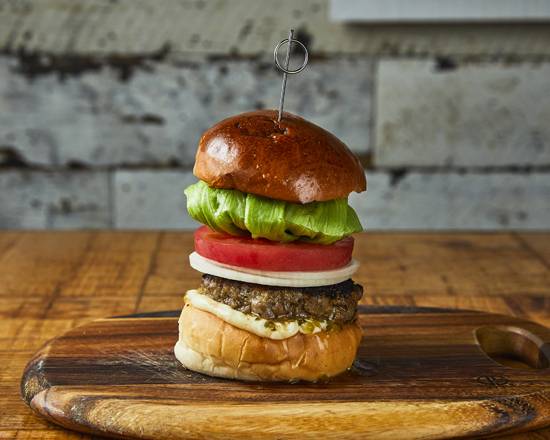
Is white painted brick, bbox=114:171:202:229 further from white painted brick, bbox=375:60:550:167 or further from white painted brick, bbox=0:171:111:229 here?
white painted brick, bbox=375:60:550:167

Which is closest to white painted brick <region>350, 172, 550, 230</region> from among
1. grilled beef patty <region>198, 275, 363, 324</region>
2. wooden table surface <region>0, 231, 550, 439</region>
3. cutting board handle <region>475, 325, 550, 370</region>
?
A: wooden table surface <region>0, 231, 550, 439</region>

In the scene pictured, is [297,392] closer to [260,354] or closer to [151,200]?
[260,354]

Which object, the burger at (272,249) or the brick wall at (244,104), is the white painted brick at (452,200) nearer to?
the brick wall at (244,104)

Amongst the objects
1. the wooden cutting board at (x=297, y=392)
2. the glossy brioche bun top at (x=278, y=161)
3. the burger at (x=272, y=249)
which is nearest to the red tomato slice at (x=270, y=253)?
the burger at (x=272, y=249)

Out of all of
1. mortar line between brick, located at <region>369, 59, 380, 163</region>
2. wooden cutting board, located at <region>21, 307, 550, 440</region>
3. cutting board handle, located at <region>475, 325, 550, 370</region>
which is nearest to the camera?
wooden cutting board, located at <region>21, 307, 550, 440</region>

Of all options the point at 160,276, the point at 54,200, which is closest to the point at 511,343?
the point at 160,276

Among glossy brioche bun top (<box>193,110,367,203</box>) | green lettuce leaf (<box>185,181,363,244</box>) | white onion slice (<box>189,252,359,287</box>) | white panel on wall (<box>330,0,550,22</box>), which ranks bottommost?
white onion slice (<box>189,252,359,287</box>)

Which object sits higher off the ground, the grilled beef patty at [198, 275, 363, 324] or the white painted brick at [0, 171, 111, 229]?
the grilled beef patty at [198, 275, 363, 324]
